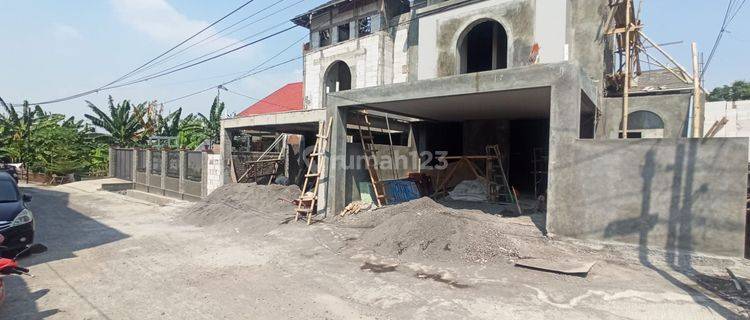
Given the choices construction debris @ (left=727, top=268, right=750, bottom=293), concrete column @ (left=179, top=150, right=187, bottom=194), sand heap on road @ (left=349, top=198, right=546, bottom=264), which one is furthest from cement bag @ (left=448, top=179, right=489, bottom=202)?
concrete column @ (left=179, top=150, right=187, bottom=194)

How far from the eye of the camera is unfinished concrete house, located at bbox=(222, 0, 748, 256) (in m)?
6.21

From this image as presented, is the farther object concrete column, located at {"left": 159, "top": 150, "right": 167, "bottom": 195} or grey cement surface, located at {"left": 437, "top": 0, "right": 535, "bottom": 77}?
concrete column, located at {"left": 159, "top": 150, "right": 167, "bottom": 195}

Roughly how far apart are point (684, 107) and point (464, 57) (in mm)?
6732

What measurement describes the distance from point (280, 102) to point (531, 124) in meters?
24.4

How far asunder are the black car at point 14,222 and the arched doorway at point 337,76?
49.3 ft

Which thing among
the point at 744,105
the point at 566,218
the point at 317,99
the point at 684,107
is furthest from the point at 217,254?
the point at 744,105

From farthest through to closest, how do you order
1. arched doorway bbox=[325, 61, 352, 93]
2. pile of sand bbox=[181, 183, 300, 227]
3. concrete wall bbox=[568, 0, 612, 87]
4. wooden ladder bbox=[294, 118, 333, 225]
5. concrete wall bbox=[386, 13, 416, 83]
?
arched doorway bbox=[325, 61, 352, 93], concrete wall bbox=[386, 13, 416, 83], concrete wall bbox=[568, 0, 612, 87], pile of sand bbox=[181, 183, 300, 227], wooden ladder bbox=[294, 118, 333, 225]

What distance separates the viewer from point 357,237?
8.48 meters

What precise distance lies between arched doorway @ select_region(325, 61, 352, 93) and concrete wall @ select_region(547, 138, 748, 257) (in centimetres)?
1582

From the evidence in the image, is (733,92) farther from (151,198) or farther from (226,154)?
(151,198)

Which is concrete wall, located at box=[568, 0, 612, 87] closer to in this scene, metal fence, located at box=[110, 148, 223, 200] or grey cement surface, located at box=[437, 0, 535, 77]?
grey cement surface, located at box=[437, 0, 535, 77]

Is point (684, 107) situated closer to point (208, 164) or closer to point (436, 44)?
point (436, 44)

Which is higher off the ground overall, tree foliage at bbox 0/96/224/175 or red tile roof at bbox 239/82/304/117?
red tile roof at bbox 239/82/304/117

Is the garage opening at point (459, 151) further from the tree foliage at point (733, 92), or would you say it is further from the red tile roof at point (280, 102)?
the tree foliage at point (733, 92)
